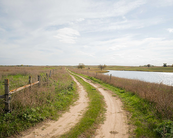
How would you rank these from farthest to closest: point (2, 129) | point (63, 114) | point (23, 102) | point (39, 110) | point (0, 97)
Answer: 1. point (63, 114)
2. point (39, 110)
3. point (23, 102)
4. point (0, 97)
5. point (2, 129)

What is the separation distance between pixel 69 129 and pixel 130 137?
297cm

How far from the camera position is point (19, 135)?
4.53 m

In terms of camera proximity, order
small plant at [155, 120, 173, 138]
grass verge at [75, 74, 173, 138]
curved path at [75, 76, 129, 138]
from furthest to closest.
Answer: curved path at [75, 76, 129, 138], grass verge at [75, 74, 173, 138], small plant at [155, 120, 173, 138]

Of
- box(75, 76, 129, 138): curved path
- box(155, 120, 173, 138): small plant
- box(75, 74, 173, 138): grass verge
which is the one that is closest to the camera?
box(155, 120, 173, 138): small plant

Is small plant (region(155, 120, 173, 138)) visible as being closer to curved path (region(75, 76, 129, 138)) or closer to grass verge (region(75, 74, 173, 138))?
grass verge (region(75, 74, 173, 138))

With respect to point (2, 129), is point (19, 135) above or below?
below

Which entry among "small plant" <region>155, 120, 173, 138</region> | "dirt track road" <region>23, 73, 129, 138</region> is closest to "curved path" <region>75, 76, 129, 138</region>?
"dirt track road" <region>23, 73, 129, 138</region>

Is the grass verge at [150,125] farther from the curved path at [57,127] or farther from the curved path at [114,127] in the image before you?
the curved path at [57,127]

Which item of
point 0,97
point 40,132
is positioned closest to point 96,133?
point 40,132

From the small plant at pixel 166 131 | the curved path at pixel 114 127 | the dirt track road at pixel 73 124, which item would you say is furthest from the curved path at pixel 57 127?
the small plant at pixel 166 131

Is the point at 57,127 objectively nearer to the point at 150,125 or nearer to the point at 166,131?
the point at 150,125

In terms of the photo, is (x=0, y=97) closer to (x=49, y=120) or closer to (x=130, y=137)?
(x=49, y=120)

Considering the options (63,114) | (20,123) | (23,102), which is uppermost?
Result: (23,102)

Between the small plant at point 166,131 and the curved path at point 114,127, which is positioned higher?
the small plant at point 166,131
